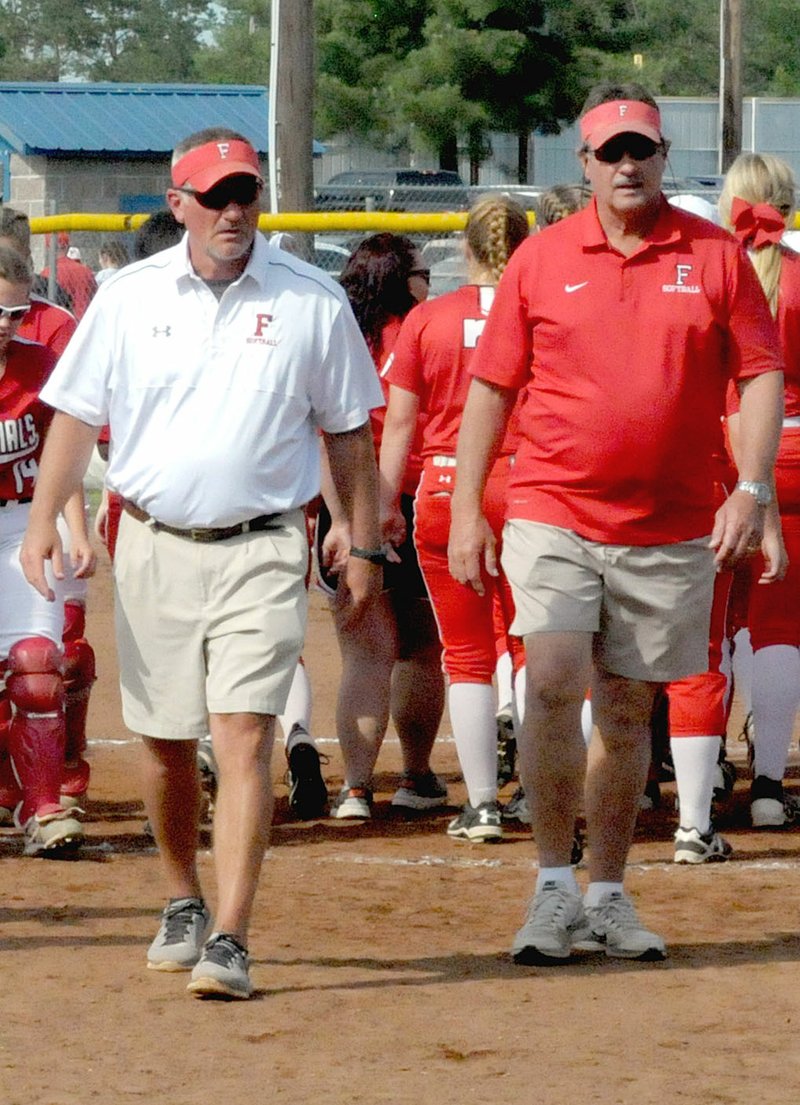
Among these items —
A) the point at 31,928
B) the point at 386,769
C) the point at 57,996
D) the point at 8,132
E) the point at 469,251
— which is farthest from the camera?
the point at 8,132

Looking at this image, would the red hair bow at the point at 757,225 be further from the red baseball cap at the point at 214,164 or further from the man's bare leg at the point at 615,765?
the red baseball cap at the point at 214,164

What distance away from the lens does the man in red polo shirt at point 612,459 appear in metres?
5.35

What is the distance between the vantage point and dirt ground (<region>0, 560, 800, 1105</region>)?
4.60 m

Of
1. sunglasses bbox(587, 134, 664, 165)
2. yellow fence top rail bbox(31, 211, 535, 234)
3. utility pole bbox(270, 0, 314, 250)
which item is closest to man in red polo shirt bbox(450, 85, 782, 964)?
sunglasses bbox(587, 134, 664, 165)

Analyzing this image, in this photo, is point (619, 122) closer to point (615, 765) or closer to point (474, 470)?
point (474, 470)

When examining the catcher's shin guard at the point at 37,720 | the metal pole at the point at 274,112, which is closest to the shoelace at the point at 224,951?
the catcher's shin guard at the point at 37,720

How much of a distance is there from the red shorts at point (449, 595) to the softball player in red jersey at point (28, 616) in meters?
1.10

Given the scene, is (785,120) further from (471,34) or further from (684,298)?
(684,298)

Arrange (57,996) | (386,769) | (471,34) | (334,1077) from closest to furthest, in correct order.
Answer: (334,1077) < (57,996) < (386,769) < (471,34)

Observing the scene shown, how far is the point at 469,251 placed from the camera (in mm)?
7023

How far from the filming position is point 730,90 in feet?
113

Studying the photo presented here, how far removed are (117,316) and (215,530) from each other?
567 mm

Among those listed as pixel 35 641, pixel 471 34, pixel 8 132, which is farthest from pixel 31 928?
pixel 471 34

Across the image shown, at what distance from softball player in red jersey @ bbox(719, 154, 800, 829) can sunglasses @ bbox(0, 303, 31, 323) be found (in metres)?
2.21
